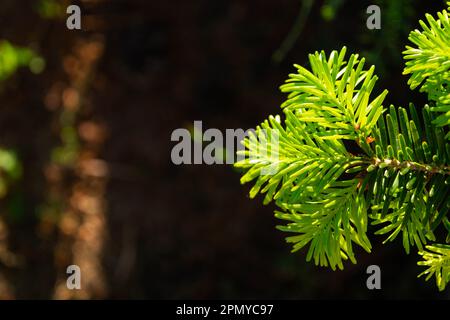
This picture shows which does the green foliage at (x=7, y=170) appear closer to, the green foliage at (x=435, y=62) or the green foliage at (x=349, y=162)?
the green foliage at (x=349, y=162)

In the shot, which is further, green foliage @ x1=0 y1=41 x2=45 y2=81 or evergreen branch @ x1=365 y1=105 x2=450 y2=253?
green foliage @ x1=0 y1=41 x2=45 y2=81

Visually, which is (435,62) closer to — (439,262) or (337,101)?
(337,101)

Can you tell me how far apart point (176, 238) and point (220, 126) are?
0.40 meters

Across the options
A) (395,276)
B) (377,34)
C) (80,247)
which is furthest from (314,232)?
(80,247)

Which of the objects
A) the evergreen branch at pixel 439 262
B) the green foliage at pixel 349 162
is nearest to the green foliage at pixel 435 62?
the green foliage at pixel 349 162

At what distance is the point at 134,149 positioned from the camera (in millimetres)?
1932

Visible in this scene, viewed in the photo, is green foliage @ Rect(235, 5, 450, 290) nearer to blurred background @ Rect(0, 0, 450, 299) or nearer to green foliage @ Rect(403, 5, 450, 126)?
green foliage @ Rect(403, 5, 450, 126)

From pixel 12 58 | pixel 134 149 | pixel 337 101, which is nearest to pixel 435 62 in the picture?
pixel 337 101

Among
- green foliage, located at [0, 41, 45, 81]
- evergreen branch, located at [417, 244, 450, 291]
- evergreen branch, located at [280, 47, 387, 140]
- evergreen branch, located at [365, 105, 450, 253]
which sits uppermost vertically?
green foliage, located at [0, 41, 45, 81]

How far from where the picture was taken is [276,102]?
1758 millimetres

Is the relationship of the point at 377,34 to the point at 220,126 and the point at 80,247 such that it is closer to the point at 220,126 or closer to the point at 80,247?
the point at 220,126

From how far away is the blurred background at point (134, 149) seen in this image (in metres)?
1.80

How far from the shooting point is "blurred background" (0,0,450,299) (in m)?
1.80

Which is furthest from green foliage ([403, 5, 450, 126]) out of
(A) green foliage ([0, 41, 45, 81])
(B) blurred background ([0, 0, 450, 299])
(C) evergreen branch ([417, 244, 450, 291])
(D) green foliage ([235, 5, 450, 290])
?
(A) green foliage ([0, 41, 45, 81])
